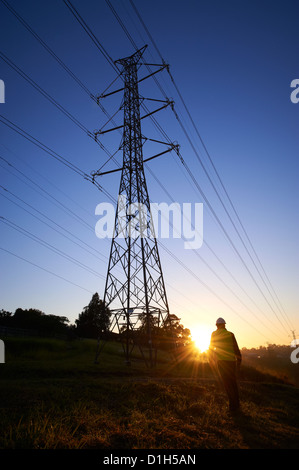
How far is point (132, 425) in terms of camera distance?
14.5 feet

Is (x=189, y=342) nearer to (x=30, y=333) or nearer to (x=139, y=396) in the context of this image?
(x=139, y=396)

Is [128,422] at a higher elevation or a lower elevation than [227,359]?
lower

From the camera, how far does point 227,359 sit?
6.85 metres

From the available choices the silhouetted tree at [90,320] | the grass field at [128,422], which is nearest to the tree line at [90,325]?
the silhouetted tree at [90,320]

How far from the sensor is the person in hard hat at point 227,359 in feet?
21.7

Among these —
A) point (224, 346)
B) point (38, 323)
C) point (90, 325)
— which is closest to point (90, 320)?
point (90, 325)

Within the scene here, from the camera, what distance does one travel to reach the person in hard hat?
6613 mm

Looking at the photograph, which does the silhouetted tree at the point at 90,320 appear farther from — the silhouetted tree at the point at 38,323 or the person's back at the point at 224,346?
the person's back at the point at 224,346

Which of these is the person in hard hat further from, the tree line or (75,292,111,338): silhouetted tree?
(75,292,111,338): silhouetted tree

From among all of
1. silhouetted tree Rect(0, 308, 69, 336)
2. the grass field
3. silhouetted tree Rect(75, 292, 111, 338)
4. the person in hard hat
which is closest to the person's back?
the person in hard hat

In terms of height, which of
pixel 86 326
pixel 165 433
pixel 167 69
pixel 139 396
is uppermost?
pixel 167 69

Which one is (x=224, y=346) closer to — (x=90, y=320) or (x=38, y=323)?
(x=38, y=323)

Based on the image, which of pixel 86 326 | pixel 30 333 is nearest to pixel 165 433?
pixel 30 333
